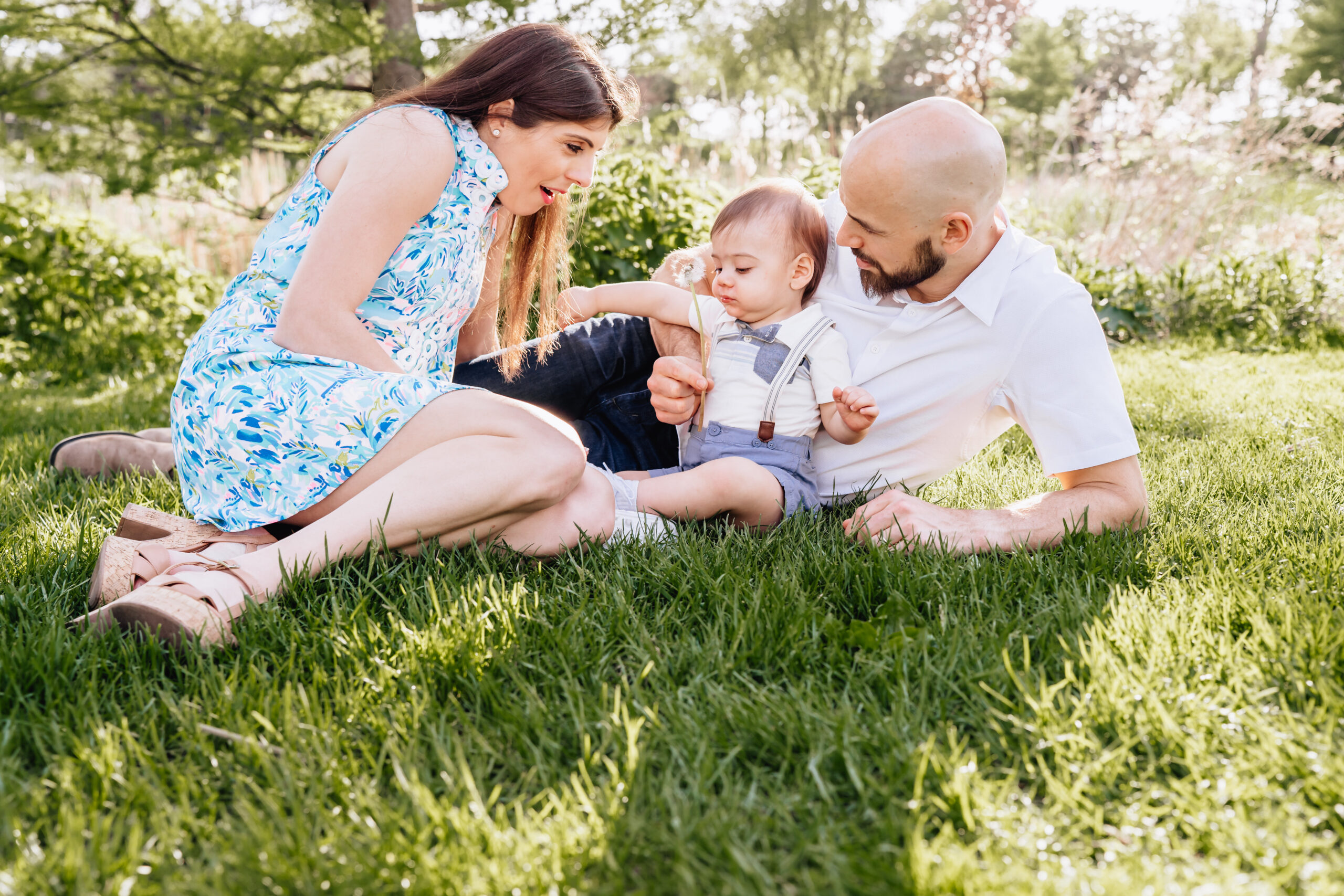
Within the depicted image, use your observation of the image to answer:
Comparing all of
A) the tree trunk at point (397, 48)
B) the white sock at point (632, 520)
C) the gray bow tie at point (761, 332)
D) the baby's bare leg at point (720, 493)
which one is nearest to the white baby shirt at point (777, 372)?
the gray bow tie at point (761, 332)

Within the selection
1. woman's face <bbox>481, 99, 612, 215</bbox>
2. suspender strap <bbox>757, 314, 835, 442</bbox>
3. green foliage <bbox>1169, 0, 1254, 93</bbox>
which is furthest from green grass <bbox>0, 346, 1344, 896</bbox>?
green foliage <bbox>1169, 0, 1254, 93</bbox>

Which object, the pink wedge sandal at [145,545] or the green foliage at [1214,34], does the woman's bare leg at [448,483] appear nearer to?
the pink wedge sandal at [145,545]

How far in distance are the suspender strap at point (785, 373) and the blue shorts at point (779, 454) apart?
1.4 inches

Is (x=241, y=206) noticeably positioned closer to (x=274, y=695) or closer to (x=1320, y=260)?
(x=274, y=695)

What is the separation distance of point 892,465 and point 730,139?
5700 mm

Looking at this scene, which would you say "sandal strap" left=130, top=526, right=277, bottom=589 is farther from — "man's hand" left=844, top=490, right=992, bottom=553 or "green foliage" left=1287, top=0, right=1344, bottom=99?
"green foliage" left=1287, top=0, right=1344, bottom=99

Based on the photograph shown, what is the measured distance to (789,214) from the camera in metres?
2.46

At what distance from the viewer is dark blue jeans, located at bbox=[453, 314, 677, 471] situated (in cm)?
279

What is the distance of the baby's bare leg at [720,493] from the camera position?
234 cm

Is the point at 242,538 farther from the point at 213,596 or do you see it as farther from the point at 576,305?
the point at 576,305

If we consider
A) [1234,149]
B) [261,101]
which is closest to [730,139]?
[261,101]

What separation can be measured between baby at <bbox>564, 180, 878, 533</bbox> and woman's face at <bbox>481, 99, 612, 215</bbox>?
409 millimetres

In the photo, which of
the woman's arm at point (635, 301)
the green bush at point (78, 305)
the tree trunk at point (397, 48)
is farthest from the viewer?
the tree trunk at point (397, 48)

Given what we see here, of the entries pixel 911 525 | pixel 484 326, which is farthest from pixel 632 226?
pixel 911 525
